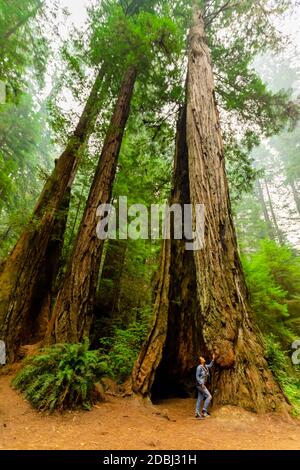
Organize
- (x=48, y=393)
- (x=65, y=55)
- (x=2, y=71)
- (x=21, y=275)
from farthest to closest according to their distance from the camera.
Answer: (x=2, y=71)
(x=65, y=55)
(x=21, y=275)
(x=48, y=393)

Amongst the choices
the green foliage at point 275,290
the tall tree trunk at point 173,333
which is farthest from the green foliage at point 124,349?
the green foliage at point 275,290

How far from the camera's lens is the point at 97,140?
10102 mm

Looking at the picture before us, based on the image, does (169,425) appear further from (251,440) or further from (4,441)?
(4,441)

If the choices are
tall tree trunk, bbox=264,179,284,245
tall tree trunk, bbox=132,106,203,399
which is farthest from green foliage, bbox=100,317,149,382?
tall tree trunk, bbox=264,179,284,245

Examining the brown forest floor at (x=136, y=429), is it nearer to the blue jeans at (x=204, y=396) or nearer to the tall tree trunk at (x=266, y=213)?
the blue jeans at (x=204, y=396)

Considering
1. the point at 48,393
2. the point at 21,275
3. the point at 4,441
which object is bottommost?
the point at 4,441

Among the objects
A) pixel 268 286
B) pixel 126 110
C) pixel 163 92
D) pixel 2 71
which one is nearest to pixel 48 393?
pixel 268 286

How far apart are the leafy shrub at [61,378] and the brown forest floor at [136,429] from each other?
194mm

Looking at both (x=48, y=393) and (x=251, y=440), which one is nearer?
(x=251, y=440)

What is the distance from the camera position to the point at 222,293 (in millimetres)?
5305

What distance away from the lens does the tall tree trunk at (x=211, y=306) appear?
188 inches

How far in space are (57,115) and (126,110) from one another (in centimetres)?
Result: 228

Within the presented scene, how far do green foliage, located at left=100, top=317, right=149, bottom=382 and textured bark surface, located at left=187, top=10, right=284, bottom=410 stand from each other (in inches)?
98.0

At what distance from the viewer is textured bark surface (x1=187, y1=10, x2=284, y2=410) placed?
4696mm
